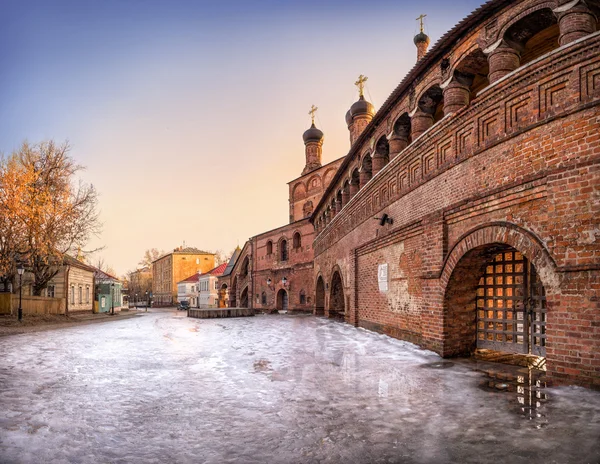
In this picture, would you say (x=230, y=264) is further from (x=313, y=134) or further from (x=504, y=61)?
(x=504, y=61)

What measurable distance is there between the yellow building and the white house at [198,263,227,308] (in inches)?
693

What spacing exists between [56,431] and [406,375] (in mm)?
4631

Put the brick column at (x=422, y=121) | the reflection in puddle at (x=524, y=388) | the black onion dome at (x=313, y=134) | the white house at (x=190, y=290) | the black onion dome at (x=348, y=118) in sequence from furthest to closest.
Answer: the white house at (x=190, y=290), the black onion dome at (x=313, y=134), the black onion dome at (x=348, y=118), the brick column at (x=422, y=121), the reflection in puddle at (x=524, y=388)

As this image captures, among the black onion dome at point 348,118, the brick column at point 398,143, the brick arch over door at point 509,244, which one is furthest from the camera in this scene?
the black onion dome at point 348,118

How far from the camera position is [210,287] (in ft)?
191

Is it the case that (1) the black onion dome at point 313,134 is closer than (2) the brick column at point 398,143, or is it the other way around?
(2) the brick column at point 398,143

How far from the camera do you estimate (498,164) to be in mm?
7238

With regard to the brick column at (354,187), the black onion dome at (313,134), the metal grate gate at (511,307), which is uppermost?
the black onion dome at (313,134)

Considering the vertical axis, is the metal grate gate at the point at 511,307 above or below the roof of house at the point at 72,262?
below

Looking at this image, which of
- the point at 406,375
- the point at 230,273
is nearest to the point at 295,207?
the point at 230,273

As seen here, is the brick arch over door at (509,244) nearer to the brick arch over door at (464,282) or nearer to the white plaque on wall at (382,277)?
the brick arch over door at (464,282)

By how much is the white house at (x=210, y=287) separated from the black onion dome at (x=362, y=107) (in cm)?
3103

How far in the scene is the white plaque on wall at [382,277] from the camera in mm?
12219

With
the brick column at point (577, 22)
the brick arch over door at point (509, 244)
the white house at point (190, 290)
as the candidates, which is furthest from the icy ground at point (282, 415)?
the white house at point (190, 290)
